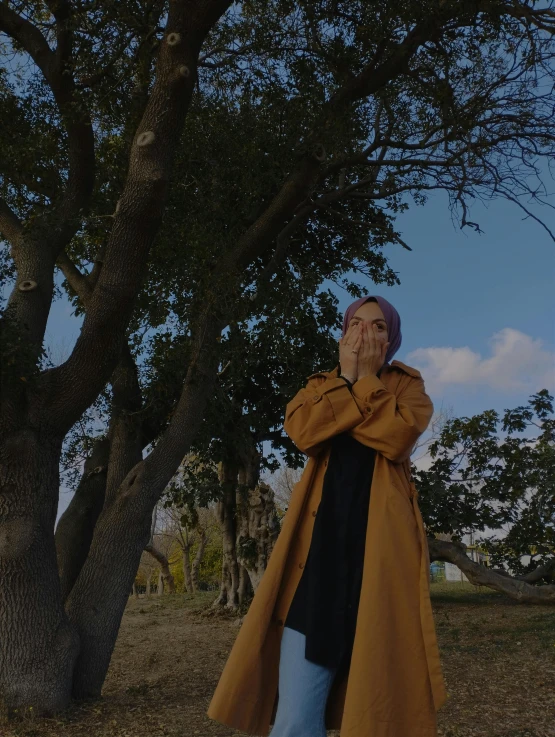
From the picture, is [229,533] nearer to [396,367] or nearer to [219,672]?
[219,672]

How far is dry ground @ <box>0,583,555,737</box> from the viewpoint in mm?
4867

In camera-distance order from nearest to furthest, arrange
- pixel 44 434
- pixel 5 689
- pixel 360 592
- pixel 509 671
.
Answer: pixel 360 592 < pixel 5 689 < pixel 44 434 < pixel 509 671

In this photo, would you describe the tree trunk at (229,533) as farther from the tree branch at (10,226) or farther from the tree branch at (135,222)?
the tree branch at (135,222)

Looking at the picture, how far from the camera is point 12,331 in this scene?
546 cm

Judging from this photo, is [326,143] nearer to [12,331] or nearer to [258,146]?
[258,146]

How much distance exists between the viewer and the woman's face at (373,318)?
8.34 feet

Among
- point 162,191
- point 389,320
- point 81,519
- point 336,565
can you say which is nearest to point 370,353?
point 389,320

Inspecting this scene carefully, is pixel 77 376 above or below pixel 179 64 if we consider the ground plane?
below

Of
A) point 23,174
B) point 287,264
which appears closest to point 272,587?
point 23,174

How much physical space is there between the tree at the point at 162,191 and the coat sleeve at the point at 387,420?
389 centimetres

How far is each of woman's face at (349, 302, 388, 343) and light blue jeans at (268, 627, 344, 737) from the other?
1.09 metres

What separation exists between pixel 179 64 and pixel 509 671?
635 centimetres

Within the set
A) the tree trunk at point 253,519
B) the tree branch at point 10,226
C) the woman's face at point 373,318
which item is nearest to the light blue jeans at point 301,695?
the woman's face at point 373,318

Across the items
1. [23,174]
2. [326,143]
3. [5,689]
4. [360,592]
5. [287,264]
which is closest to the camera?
[360,592]
